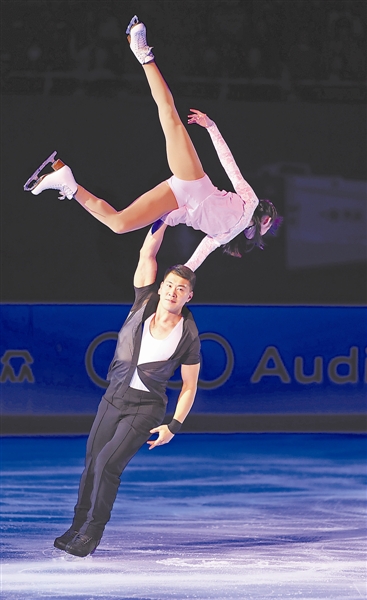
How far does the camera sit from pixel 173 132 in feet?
15.5

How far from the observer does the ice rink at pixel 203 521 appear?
17.6 feet

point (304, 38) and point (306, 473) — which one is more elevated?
point (304, 38)

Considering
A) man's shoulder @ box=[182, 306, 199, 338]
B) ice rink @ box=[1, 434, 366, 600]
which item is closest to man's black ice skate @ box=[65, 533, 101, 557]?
ice rink @ box=[1, 434, 366, 600]

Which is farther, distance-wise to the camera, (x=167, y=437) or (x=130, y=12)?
(x=130, y=12)

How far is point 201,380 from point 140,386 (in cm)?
471

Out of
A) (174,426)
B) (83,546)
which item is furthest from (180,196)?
(83,546)

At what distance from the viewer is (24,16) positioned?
993 cm

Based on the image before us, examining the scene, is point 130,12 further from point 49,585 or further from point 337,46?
point 49,585

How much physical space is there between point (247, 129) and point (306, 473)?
3.60 meters

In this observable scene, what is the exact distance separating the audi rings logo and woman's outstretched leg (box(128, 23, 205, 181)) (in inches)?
186

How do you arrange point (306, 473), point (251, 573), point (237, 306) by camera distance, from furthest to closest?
point (237, 306)
point (306, 473)
point (251, 573)

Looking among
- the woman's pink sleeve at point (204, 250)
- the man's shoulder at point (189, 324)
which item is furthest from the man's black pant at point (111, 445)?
the woman's pink sleeve at point (204, 250)

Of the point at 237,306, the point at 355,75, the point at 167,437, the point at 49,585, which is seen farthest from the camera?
the point at 355,75

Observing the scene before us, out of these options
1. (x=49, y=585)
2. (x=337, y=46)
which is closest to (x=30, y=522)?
(x=49, y=585)
